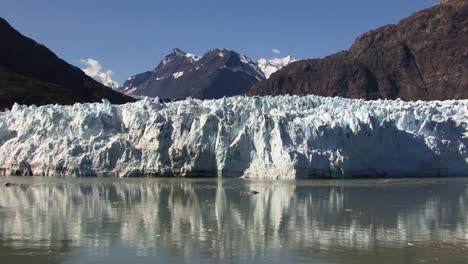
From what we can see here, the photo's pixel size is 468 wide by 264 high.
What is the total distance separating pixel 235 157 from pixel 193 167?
7.22ft

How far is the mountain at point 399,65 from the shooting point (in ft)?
357

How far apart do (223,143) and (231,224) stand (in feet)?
52.8

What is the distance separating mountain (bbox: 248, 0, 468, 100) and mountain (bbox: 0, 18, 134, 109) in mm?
34889

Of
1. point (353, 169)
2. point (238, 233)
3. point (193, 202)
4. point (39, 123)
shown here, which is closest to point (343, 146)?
point (353, 169)

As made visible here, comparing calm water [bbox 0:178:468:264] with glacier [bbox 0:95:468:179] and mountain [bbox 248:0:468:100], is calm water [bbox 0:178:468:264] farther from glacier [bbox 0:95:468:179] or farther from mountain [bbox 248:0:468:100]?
mountain [bbox 248:0:468:100]

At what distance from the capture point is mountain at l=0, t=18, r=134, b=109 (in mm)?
79500

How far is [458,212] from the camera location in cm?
1842

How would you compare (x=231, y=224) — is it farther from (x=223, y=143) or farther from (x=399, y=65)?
(x=399, y=65)

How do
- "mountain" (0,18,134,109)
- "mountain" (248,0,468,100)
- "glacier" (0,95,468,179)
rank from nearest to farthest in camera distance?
1. "glacier" (0,95,468,179)
2. "mountain" (0,18,134,109)
3. "mountain" (248,0,468,100)

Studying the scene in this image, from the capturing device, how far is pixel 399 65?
376 ft

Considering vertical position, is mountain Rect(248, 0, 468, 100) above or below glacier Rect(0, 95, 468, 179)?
above

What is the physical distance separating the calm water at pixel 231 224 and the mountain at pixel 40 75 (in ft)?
185

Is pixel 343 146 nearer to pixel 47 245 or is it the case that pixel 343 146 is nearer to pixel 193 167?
pixel 193 167

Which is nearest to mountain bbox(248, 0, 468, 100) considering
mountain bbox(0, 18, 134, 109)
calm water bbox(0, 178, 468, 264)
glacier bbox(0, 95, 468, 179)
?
mountain bbox(0, 18, 134, 109)
